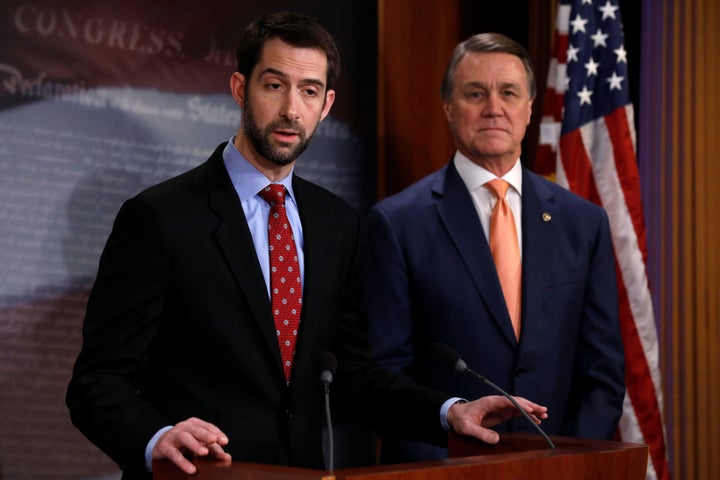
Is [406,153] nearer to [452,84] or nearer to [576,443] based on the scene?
[452,84]

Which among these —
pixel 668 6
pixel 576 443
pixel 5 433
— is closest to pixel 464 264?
pixel 576 443

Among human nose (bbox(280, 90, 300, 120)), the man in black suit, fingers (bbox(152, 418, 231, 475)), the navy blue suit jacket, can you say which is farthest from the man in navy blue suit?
fingers (bbox(152, 418, 231, 475))

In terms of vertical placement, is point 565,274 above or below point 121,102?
below

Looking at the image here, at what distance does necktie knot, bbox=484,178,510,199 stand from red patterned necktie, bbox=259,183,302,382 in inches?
35.6

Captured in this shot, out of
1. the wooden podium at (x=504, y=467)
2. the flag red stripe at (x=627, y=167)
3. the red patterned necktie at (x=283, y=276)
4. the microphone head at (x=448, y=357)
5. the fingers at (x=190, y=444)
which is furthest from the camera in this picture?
the flag red stripe at (x=627, y=167)

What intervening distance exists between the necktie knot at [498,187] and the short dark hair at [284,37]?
2.57 feet

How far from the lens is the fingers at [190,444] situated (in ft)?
5.46

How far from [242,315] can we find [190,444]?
0.51 m

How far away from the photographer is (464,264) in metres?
2.90

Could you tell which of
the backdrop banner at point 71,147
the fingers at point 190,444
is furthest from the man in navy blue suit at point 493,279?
the fingers at point 190,444

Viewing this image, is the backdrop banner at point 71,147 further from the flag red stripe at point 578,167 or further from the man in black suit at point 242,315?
the flag red stripe at point 578,167

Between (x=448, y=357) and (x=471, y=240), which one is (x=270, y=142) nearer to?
(x=448, y=357)

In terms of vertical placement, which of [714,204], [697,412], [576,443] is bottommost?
[697,412]

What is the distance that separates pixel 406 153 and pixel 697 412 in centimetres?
151
